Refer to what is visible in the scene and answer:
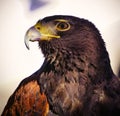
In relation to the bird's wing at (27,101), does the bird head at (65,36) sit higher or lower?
higher

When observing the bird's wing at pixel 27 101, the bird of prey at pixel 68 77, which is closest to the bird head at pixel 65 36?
the bird of prey at pixel 68 77

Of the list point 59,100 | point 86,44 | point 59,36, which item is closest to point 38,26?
point 59,36

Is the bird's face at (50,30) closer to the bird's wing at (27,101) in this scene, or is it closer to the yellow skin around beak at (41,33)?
the yellow skin around beak at (41,33)

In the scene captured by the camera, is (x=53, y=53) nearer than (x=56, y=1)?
Yes

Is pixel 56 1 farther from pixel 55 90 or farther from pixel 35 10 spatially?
pixel 55 90

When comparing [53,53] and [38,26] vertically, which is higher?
[38,26]

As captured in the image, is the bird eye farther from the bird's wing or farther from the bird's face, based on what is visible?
the bird's wing
